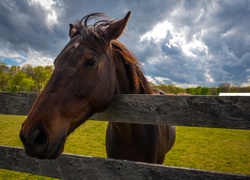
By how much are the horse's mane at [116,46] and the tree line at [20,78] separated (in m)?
62.5

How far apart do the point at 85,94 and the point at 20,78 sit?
7611 centimetres

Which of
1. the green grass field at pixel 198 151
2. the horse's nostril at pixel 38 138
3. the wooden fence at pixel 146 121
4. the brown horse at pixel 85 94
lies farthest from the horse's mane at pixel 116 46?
the green grass field at pixel 198 151

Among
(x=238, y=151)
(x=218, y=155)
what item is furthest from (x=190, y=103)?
(x=238, y=151)

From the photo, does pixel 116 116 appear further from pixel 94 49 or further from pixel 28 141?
pixel 28 141

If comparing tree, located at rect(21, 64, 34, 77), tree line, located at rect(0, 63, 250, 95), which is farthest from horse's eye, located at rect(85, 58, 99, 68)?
tree, located at rect(21, 64, 34, 77)

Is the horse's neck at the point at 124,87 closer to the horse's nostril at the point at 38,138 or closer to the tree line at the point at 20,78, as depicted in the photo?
the horse's nostril at the point at 38,138

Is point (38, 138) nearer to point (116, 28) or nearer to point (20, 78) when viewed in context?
point (116, 28)

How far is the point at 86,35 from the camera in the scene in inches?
83.7

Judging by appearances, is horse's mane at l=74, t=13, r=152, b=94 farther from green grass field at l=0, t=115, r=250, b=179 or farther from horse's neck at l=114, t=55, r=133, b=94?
green grass field at l=0, t=115, r=250, b=179

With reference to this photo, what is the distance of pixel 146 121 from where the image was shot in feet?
6.37

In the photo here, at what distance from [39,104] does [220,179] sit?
1637 millimetres

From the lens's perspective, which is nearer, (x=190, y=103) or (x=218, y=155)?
(x=190, y=103)

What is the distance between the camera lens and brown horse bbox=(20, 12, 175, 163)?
4.99ft

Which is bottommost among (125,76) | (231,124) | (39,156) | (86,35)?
(39,156)
